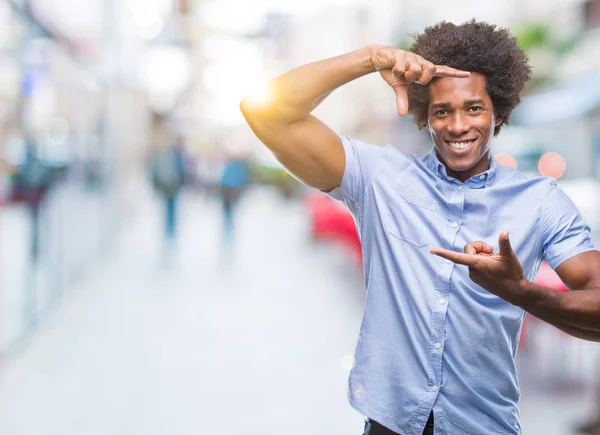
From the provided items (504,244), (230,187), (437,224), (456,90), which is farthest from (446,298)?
(230,187)

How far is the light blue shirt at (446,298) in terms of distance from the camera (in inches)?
69.2

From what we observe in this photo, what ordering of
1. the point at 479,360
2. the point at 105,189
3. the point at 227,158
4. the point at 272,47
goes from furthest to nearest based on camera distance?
the point at 272,47
the point at 105,189
the point at 227,158
the point at 479,360

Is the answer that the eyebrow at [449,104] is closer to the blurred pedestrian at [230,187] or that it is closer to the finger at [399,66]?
the finger at [399,66]

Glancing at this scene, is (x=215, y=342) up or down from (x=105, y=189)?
down

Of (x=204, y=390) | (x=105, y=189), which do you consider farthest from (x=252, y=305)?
(x=105, y=189)

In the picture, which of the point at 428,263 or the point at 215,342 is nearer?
the point at 428,263

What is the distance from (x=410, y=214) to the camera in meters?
1.83

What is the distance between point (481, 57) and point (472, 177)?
0.32 m

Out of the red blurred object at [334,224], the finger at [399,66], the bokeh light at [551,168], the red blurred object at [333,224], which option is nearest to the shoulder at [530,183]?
the finger at [399,66]

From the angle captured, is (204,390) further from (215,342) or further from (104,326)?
(104,326)

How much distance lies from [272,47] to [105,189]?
2793cm

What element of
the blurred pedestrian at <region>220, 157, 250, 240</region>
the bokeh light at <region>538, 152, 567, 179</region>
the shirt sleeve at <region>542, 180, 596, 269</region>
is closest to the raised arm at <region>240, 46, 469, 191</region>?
the shirt sleeve at <region>542, 180, 596, 269</region>

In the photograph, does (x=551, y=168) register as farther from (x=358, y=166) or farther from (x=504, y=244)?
(x=504, y=244)

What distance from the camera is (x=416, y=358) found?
1.80 meters
